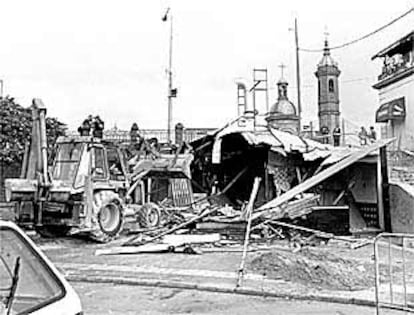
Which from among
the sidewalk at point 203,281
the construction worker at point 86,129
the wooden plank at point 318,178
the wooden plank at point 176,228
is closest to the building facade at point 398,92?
the wooden plank at point 318,178

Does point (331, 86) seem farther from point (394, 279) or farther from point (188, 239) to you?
point (394, 279)

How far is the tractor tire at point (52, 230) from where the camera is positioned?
53.0 feet

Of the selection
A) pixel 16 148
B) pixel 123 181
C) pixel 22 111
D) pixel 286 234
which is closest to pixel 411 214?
pixel 286 234

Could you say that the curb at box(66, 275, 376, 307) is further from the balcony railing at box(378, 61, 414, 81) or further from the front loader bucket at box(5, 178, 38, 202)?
the balcony railing at box(378, 61, 414, 81)

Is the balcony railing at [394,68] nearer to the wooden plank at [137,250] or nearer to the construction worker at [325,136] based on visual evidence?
the construction worker at [325,136]

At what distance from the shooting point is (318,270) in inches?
404

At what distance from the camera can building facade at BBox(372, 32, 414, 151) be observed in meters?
34.3

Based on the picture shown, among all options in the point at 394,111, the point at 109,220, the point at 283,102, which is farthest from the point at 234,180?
the point at 283,102

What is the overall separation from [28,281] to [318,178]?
14.8m

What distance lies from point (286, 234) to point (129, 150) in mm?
6196

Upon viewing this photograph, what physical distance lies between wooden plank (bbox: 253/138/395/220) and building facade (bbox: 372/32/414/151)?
1415cm

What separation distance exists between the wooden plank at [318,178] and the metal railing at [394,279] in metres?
4.67

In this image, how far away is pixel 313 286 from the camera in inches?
381

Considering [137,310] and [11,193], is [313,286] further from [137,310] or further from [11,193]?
[11,193]
